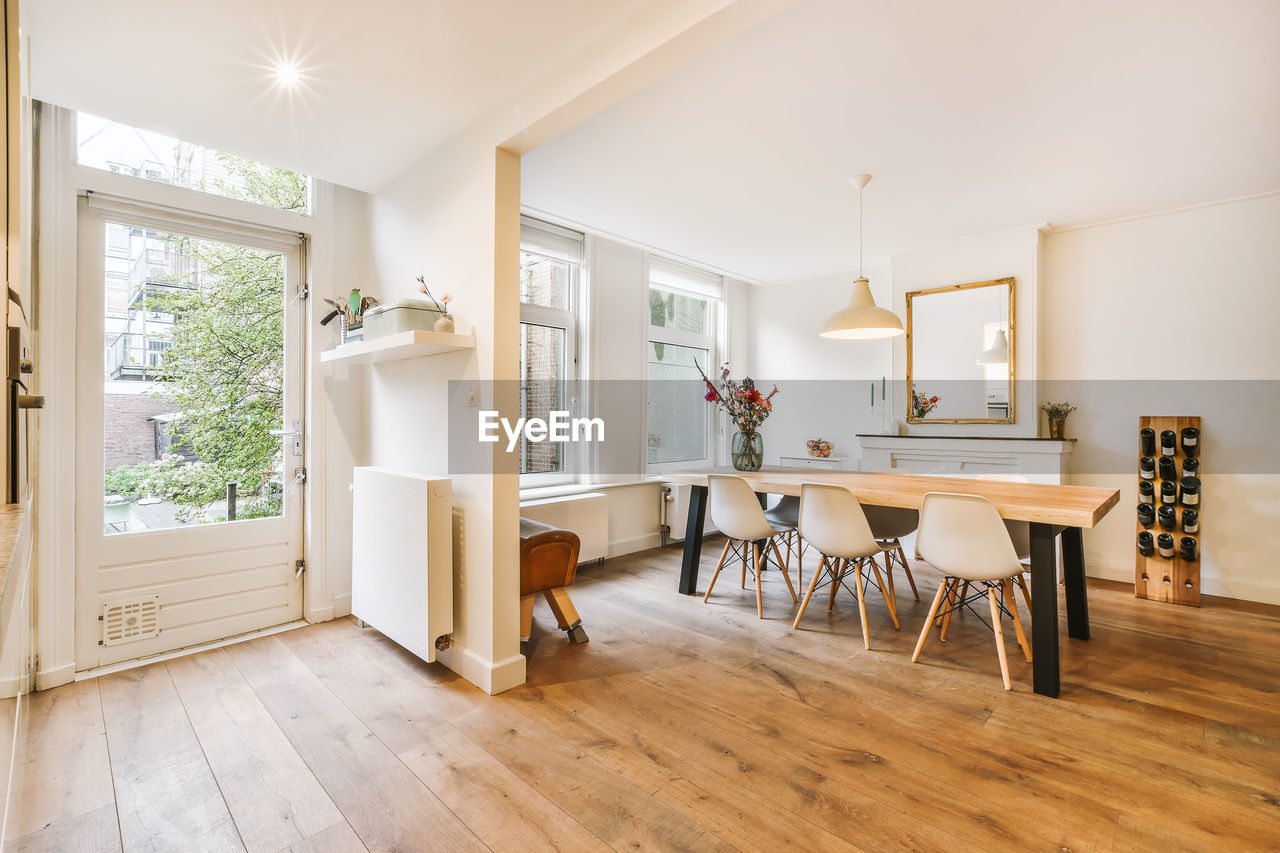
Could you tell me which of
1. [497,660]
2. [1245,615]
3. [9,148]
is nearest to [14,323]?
[9,148]

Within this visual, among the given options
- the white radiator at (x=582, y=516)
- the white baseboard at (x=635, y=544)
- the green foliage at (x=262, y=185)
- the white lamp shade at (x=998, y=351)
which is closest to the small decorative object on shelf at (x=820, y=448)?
→ the white lamp shade at (x=998, y=351)

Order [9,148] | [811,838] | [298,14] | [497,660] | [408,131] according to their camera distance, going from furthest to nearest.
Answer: [408,131]
[497,660]
[298,14]
[811,838]
[9,148]

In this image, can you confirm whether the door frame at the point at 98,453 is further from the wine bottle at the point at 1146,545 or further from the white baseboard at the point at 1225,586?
the white baseboard at the point at 1225,586

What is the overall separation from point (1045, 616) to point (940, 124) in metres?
2.18

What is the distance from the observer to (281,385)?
3.08m

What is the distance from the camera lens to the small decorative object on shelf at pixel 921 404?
4.67m

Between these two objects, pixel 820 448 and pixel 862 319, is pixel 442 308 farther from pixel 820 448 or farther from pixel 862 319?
pixel 820 448

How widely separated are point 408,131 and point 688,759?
2.70m

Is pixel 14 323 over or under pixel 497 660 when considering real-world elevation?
over

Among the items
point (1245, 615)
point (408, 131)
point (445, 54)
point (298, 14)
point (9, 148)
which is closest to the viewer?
point (9, 148)

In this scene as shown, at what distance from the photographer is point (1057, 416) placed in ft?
13.7

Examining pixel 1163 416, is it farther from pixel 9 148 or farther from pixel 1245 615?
pixel 9 148

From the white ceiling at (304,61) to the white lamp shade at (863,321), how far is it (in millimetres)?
1971

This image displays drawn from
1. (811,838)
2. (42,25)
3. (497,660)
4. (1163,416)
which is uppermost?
(42,25)
